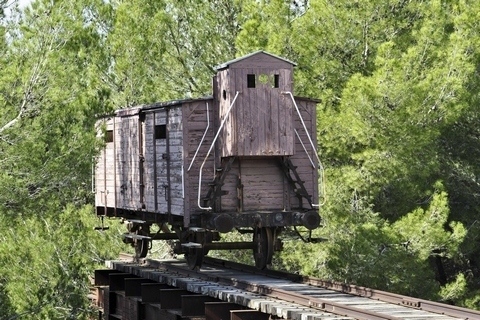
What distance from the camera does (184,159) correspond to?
19203 mm

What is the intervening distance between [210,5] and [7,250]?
27.0 feet

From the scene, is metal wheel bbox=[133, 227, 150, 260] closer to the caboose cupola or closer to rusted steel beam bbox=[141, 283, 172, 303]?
rusted steel beam bbox=[141, 283, 172, 303]

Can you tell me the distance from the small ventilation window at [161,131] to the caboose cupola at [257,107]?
1605 millimetres

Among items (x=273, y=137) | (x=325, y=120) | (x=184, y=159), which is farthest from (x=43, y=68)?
(x=325, y=120)

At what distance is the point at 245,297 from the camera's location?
1532cm

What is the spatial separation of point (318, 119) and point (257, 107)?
5.11 meters

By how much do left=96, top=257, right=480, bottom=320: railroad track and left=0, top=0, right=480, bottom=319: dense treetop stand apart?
2.21 meters

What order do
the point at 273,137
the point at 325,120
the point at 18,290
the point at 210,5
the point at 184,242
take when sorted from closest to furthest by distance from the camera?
1. the point at 273,137
2. the point at 184,242
3. the point at 325,120
4. the point at 18,290
5. the point at 210,5

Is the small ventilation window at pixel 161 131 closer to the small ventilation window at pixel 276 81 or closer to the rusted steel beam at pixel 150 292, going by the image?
the small ventilation window at pixel 276 81

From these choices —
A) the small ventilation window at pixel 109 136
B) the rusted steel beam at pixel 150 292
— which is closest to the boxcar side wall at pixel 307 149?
the rusted steel beam at pixel 150 292

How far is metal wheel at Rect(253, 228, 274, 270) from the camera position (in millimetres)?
20188

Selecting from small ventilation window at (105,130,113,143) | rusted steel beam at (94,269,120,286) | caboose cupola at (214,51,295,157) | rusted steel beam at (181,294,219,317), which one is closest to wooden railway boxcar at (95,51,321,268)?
caboose cupola at (214,51,295,157)

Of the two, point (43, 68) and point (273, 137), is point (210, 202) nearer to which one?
point (273, 137)

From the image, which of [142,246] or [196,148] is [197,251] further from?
[142,246]
